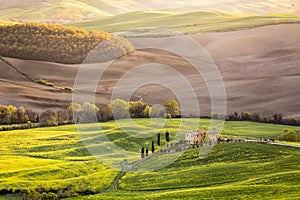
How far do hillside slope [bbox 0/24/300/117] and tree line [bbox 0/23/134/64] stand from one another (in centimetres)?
334

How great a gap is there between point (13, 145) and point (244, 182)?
22.7 meters

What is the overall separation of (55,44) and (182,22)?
52.2 m

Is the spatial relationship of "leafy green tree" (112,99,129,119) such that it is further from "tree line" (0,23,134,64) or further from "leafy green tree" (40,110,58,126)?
"tree line" (0,23,134,64)

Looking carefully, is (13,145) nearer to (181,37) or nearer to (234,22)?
(181,37)

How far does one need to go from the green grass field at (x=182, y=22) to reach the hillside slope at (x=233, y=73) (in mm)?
8257

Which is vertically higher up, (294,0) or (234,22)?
(294,0)

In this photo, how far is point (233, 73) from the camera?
10356 cm

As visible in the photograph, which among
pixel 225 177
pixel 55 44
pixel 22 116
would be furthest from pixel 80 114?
pixel 55 44

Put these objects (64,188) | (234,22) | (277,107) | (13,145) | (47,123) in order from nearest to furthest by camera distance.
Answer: (64,188) → (13,145) → (47,123) → (277,107) → (234,22)

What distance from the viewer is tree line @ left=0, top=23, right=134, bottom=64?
360 feet

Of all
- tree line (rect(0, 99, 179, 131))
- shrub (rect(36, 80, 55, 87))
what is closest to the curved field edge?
tree line (rect(0, 99, 179, 131))

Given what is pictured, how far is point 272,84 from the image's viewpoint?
9094 centimetres

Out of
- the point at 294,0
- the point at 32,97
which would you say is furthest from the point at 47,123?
the point at 294,0

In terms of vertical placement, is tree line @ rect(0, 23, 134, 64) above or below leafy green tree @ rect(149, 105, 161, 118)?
above
